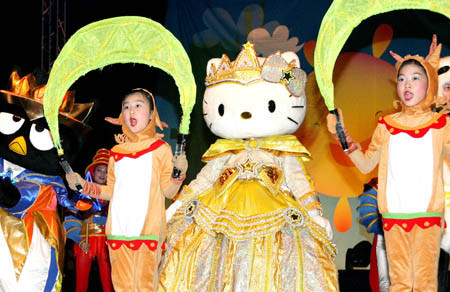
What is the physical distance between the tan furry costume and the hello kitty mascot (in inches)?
10.7

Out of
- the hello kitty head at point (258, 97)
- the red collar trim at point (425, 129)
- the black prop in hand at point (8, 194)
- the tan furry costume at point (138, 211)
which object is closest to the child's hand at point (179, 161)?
the tan furry costume at point (138, 211)

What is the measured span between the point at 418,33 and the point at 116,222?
13.6 feet

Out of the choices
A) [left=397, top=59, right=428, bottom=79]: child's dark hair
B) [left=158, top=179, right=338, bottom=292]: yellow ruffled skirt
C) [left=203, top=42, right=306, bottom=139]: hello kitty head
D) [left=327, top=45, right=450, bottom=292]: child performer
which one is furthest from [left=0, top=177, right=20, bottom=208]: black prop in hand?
[left=397, top=59, right=428, bottom=79]: child's dark hair

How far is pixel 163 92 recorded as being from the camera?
24.3ft

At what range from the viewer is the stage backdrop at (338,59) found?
676 cm

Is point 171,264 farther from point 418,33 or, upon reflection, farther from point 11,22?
point 418,33

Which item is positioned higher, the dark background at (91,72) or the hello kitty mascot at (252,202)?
the dark background at (91,72)

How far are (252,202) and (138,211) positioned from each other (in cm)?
68

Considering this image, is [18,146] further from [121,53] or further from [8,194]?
[121,53]

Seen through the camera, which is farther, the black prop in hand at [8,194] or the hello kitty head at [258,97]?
the black prop in hand at [8,194]

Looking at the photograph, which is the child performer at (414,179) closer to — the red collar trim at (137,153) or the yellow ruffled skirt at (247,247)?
the yellow ruffled skirt at (247,247)

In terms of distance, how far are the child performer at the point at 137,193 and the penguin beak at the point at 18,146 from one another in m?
0.84

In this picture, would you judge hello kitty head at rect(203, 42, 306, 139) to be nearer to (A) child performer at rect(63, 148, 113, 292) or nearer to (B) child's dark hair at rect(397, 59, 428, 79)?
(B) child's dark hair at rect(397, 59, 428, 79)

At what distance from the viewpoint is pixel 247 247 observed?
153 inches
